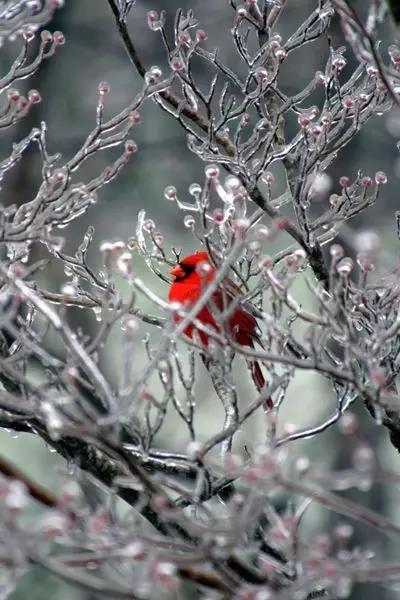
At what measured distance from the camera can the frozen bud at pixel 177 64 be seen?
13.1ft

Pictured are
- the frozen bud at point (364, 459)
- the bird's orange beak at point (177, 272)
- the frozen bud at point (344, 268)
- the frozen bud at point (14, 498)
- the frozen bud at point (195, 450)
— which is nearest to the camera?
the frozen bud at point (14, 498)

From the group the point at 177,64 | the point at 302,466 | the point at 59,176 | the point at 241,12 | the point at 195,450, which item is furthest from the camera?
the point at 241,12

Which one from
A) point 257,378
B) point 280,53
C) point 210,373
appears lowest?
point 257,378

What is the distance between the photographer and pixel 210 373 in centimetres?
360

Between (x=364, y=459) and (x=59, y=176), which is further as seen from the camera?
(x=59, y=176)

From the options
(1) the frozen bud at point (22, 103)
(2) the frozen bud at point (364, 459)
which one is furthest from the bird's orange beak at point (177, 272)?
(2) the frozen bud at point (364, 459)

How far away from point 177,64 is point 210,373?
109 cm

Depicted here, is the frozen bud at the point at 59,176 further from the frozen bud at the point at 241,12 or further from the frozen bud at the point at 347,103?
the frozen bud at the point at 347,103

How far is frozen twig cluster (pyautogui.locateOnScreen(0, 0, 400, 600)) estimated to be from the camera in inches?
91.4

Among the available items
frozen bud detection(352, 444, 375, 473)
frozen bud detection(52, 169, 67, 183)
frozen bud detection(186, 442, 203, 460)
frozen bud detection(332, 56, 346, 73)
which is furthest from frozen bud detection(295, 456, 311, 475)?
frozen bud detection(332, 56, 346, 73)

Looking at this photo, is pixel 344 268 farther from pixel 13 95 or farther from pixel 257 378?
pixel 257 378

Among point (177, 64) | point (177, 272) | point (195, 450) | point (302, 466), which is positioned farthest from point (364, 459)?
point (177, 272)

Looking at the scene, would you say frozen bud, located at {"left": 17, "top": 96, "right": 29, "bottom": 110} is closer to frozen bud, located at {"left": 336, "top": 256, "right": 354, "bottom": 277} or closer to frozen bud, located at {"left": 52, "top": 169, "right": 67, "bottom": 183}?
frozen bud, located at {"left": 52, "top": 169, "right": 67, "bottom": 183}

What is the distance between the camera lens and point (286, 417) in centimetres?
1324
